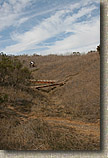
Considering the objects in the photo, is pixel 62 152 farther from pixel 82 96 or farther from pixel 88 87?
pixel 88 87

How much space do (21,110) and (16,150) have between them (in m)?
3.87

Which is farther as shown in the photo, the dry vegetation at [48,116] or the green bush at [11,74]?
the green bush at [11,74]

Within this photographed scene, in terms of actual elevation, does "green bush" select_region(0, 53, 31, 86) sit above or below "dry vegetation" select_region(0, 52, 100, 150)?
above

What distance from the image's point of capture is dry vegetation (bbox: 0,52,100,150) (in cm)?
208

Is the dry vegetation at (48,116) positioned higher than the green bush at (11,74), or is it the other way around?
the green bush at (11,74)

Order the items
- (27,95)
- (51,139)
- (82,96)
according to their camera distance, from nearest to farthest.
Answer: (51,139) → (82,96) → (27,95)

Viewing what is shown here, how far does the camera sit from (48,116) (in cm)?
512

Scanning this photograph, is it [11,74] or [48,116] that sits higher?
[11,74]

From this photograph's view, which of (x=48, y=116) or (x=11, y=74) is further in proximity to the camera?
(x=11, y=74)

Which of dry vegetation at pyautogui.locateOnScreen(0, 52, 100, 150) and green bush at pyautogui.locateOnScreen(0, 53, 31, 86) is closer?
dry vegetation at pyautogui.locateOnScreen(0, 52, 100, 150)

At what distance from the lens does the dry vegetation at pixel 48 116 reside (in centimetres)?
208

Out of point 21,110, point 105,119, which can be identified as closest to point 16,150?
point 105,119

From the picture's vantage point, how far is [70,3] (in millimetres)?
2666

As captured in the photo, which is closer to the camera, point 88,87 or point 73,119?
point 73,119
